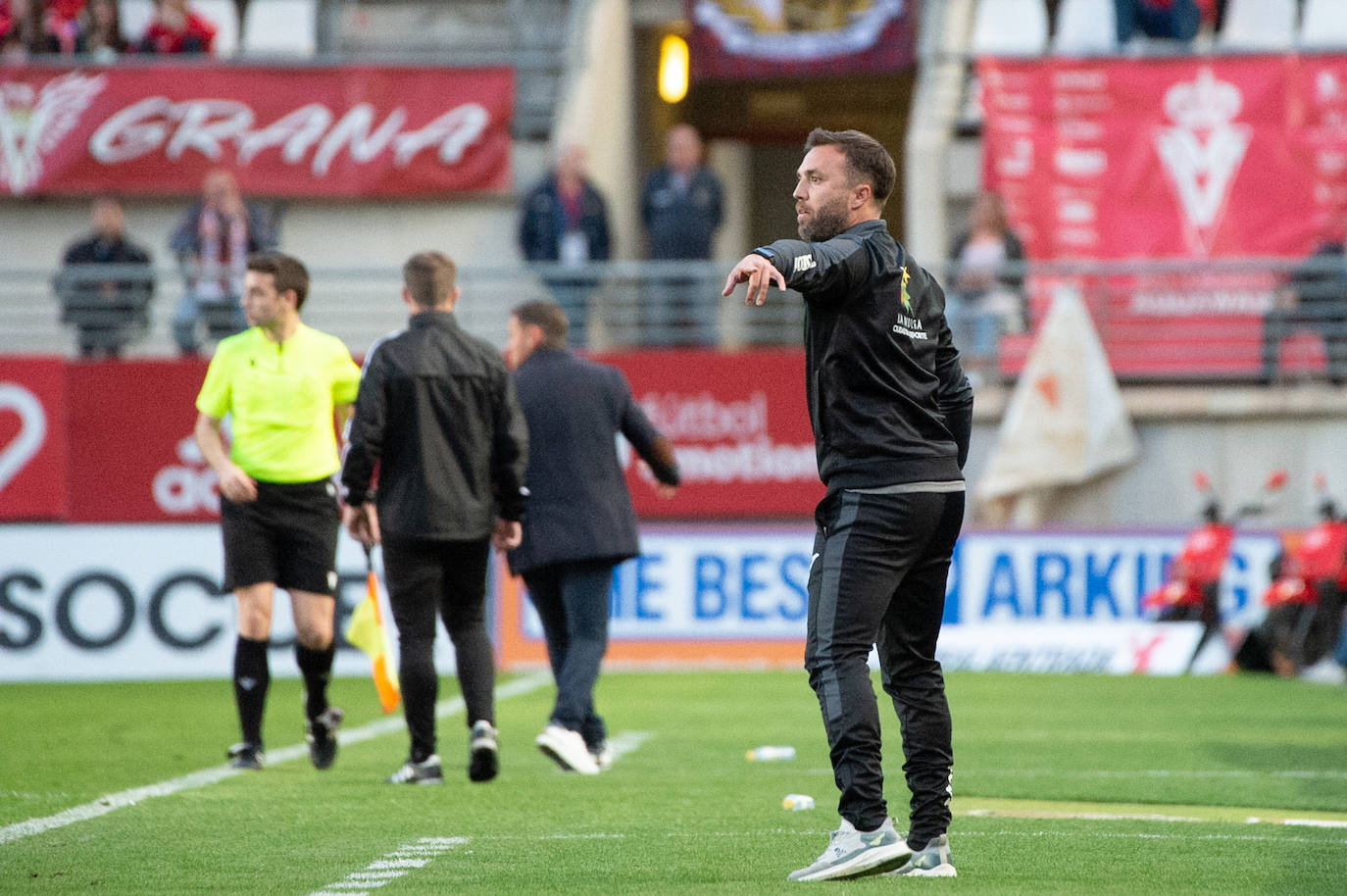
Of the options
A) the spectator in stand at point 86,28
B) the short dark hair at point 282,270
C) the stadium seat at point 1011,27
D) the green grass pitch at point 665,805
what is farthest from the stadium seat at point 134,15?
the short dark hair at point 282,270

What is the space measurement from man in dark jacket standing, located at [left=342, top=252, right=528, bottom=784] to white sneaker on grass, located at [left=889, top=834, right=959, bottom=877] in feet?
9.40

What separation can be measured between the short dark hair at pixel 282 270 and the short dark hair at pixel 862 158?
3.77 metres

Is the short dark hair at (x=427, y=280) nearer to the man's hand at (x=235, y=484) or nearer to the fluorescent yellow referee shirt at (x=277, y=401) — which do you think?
the fluorescent yellow referee shirt at (x=277, y=401)

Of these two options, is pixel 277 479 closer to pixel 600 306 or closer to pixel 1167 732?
pixel 1167 732

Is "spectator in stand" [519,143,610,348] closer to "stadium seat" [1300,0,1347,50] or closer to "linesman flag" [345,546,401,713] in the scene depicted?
"stadium seat" [1300,0,1347,50]

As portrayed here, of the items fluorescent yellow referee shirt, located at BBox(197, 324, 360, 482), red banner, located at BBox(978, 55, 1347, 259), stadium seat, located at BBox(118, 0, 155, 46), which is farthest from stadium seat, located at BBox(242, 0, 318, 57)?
fluorescent yellow referee shirt, located at BBox(197, 324, 360, 482)

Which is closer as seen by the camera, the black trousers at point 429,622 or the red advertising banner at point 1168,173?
the black trousers at point 429,622

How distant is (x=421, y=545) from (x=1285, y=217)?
1254 centimetres

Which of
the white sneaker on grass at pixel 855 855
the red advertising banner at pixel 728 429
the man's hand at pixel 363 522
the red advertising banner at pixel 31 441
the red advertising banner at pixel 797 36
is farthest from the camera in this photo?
the red advertising banner at pixel 797 36

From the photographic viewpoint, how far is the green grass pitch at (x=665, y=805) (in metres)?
5.68

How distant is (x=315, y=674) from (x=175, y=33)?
43.3ft

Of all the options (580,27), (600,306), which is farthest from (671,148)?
(580,27)

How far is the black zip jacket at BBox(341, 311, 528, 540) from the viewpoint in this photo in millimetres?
8125

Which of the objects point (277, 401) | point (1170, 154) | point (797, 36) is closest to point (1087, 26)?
point (1170, 154)
